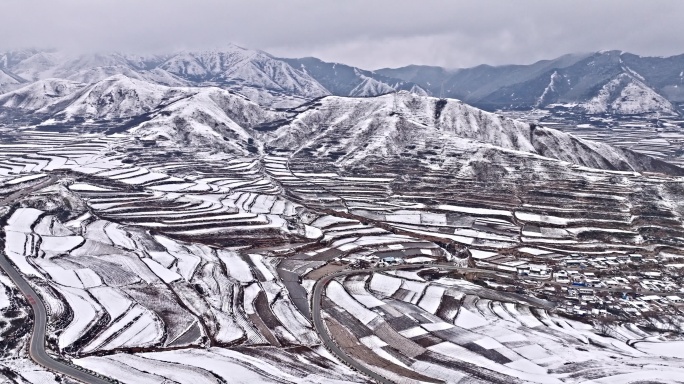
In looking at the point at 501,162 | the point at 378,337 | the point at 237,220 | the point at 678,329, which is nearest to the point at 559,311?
the point at 678,329

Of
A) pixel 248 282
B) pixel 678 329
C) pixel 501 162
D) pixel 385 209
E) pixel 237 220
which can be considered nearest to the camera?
pixel 678 329

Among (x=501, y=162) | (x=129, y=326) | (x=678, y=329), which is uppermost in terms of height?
(x=501, y=162)

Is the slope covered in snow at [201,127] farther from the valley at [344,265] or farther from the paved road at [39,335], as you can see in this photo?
the paved road at [39,335]

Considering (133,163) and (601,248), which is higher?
(133,163)

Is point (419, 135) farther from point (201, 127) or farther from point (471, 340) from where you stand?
point (471, 340)

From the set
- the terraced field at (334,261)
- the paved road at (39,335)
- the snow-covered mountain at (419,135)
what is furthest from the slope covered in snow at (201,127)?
the paved road at (39,335)

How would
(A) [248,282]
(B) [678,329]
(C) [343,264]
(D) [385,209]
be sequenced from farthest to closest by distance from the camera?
→ (D) [385,209], (C) [343,264], (A) [248,282], (B) [678,329]

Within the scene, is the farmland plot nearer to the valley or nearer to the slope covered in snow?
the valley

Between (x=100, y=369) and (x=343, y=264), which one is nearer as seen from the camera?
(x=100, y=369)

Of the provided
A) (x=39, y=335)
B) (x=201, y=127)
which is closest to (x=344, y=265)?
(x=39, y=335)

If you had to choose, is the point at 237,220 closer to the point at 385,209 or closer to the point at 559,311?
the point at 385,209
